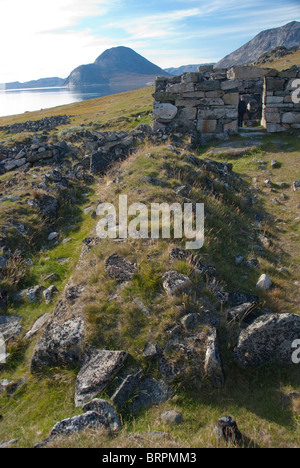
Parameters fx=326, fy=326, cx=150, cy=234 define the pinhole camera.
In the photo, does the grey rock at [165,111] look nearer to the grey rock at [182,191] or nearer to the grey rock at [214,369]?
the grey rock at [182,191]

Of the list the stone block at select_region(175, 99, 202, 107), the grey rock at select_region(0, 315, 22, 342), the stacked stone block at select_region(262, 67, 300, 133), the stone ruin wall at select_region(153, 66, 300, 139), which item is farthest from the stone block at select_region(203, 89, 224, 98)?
the grey rock at select_region(0, 315, 22, 342)

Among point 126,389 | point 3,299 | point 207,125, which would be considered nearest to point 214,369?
point 126,389

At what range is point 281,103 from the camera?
15977 mm

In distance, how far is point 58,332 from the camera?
16.5 ft

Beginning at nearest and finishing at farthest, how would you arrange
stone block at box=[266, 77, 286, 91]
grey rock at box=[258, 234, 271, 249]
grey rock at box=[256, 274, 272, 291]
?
grey rock at box=[256, 274, 272, 291]
grey rock at box=[258, 234, 271, 249]
stone block at box=[266, 77, 286, 91]

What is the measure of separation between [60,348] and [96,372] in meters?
0.75

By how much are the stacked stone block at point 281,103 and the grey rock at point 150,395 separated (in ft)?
49.6

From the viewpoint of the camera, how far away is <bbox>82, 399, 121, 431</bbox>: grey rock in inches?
149

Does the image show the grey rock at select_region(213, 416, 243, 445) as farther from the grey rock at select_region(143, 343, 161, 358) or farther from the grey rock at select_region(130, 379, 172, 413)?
the grey rock at select_region(143, 343, 161, 358)

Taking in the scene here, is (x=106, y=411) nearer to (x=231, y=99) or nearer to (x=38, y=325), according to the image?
(x=38, y=325)

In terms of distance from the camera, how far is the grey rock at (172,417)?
3.85 metres

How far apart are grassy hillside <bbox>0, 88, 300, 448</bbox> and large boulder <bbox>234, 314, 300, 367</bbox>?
0.13m

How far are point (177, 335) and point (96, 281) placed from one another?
5.99 ft

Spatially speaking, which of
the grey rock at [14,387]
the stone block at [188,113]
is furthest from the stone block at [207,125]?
the grey rock at [14,387]
